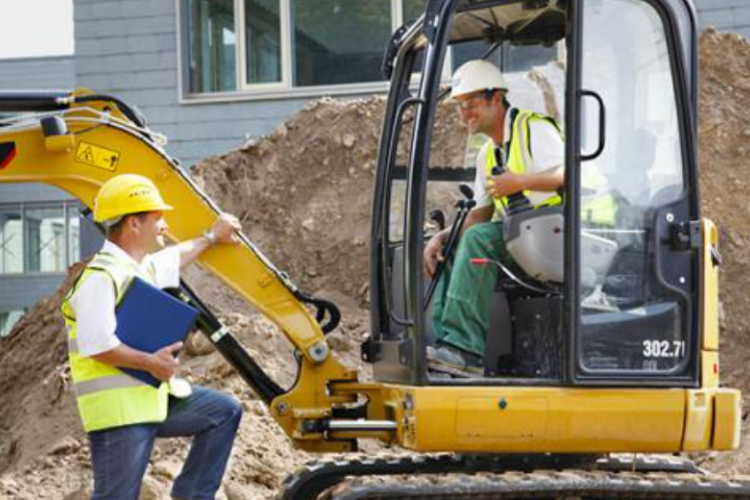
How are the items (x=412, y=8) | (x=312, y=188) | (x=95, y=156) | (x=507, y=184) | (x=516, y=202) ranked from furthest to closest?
(x=412, y=8), (x=312, y=188), (x=95, y=156), (x=516, y=202), (x=507, y=184)

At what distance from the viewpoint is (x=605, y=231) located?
19.7ft

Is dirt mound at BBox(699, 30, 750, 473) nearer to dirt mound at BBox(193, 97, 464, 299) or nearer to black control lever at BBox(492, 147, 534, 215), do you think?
dirt mound at BBox(193, 97, 464, 299)

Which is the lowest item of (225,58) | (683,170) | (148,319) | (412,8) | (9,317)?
(9,317)

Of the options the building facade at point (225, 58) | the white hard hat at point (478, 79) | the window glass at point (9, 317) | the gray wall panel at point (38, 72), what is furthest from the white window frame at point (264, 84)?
the gray wall panel at point (38, 72)

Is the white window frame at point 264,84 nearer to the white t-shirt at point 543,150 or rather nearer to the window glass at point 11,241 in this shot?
the white t-shirt at point 543,150

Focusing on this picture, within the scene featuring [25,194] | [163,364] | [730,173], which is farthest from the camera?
[25,194]

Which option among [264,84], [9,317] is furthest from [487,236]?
[9,317]

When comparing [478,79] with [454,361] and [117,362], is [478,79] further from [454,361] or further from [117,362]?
[117,362]

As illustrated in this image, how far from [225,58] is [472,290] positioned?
8.22m

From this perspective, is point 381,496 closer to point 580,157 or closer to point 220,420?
point 220,420

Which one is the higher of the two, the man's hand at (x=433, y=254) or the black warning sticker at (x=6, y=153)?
the black warning sticker at (x=6, y=153)

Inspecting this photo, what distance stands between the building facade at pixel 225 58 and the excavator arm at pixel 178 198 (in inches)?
251

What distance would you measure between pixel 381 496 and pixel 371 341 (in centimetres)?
111

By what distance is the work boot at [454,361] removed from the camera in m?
6.01
